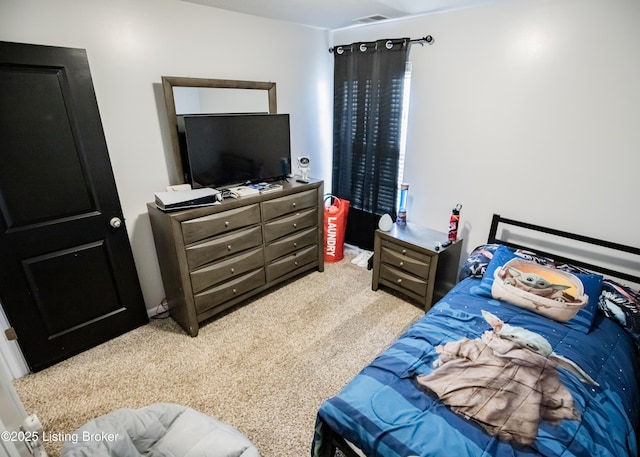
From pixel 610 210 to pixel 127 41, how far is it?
3298 millimetres

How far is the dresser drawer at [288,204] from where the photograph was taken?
2.54m

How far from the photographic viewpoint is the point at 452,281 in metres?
2.68

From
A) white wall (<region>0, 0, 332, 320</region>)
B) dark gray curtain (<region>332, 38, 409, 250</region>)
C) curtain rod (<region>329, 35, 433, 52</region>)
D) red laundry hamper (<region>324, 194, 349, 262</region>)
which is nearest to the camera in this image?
white wall (<region>0, 0, 332, 320</region>)

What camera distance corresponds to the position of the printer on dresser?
2.13 meters

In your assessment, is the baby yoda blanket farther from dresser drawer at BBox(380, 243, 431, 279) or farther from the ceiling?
the ceiling

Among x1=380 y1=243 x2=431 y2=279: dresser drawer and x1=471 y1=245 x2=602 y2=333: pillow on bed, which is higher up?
x1=471 y1=245 x2=602 y2=333: pillow on bed

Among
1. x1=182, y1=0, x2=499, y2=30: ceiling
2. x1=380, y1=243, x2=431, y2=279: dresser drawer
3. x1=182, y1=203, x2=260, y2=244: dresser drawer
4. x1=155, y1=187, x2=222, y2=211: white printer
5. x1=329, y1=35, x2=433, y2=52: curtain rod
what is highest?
x1=182, y1=0, x2=499, y2=30: ceiling

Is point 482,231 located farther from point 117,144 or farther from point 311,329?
point 117,144

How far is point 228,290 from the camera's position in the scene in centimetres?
244

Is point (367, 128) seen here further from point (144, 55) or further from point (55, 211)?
point (55, 211)

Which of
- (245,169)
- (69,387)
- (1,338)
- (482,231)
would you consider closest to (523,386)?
(482,231)

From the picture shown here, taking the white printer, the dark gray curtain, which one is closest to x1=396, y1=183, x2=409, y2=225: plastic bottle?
the dark gray curtain

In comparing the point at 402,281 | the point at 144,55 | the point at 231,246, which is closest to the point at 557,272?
the point at 402,281

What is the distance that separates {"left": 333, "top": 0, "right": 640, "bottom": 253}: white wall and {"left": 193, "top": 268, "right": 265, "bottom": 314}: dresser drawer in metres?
1.74
